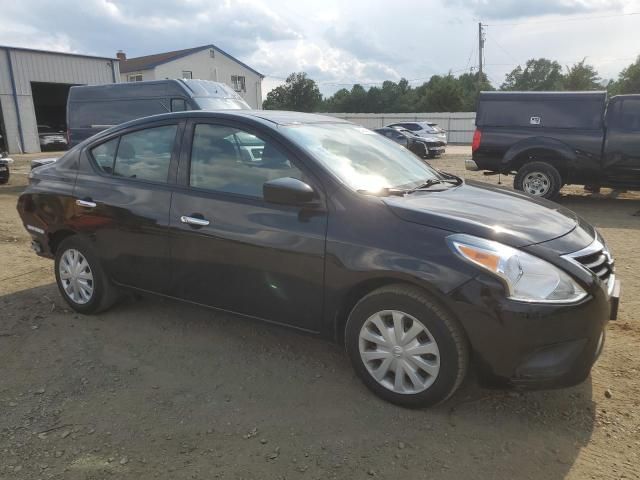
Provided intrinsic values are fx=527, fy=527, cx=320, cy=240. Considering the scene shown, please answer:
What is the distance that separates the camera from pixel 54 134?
87.0 ft

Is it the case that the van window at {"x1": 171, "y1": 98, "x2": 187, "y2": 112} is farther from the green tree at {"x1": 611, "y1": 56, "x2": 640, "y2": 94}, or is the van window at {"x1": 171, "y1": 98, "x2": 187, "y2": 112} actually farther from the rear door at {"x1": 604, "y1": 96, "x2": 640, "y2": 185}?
the green tree at {"x1": 611, "y1": 56, "x2": 640, "y2": 94}

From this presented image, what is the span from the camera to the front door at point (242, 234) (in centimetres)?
313

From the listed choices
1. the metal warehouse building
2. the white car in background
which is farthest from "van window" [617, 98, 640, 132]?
the metal warehouse building

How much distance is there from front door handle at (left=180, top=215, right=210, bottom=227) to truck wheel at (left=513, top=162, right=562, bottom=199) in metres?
7.56

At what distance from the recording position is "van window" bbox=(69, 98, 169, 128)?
10314 millimetres

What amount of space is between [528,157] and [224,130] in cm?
766

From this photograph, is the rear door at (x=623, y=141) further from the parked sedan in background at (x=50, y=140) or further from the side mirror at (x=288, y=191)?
Result: the parked sedan in background at (x=50, y=140)

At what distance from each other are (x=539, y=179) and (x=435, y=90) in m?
44.1

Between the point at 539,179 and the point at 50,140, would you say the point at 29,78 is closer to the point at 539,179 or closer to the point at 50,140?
the point at 50,140

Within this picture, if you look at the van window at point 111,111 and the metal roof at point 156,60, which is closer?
the van window at point 111,111

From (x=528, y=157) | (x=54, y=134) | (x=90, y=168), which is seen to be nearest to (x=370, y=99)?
(x=54, y=134)

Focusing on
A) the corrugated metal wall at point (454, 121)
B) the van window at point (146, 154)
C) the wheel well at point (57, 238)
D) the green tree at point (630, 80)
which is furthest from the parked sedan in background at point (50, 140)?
the green tree at point (630, 80)

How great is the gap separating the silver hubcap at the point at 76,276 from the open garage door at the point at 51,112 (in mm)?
23201

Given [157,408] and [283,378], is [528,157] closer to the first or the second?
[283,378]
